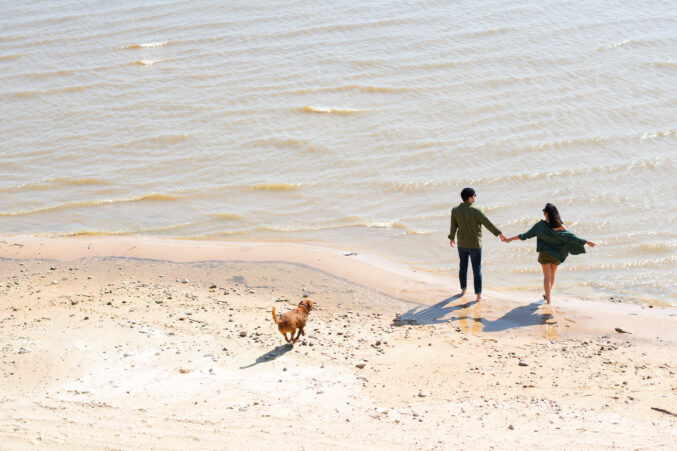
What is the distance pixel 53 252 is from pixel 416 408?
681 cm

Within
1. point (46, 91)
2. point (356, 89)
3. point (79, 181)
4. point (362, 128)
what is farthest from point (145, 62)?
point (362, 128)

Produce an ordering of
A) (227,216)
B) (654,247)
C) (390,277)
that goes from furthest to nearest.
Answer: (227,216) < (654,247) < (390,277)

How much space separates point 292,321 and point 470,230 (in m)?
2.73

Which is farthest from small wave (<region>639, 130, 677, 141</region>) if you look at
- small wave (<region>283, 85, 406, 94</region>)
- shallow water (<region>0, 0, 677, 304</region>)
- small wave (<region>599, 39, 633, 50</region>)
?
small wave (<region>283, 85, 406, 94</region>)

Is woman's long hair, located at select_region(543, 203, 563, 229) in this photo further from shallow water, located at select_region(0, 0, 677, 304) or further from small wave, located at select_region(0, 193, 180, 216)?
small wave, located at select_region(0, 193, 180, 216)

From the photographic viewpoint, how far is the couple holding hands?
29.7 ft

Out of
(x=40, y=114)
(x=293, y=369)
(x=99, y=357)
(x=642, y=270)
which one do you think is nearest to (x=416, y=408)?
(x=293, y=369)

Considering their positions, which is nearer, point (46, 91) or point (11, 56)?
point (46, 91)

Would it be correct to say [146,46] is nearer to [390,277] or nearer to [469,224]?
[390,277]

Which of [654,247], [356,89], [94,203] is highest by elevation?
[356,89]

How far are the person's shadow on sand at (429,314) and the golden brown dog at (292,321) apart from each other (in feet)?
4.50

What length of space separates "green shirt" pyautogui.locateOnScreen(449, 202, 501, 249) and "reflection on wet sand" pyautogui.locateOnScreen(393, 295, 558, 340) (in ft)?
2.60

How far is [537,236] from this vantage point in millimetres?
9250

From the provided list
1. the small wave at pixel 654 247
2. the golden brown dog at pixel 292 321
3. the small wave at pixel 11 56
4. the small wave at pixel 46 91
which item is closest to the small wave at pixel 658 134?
the small wave at pixel 654 247
